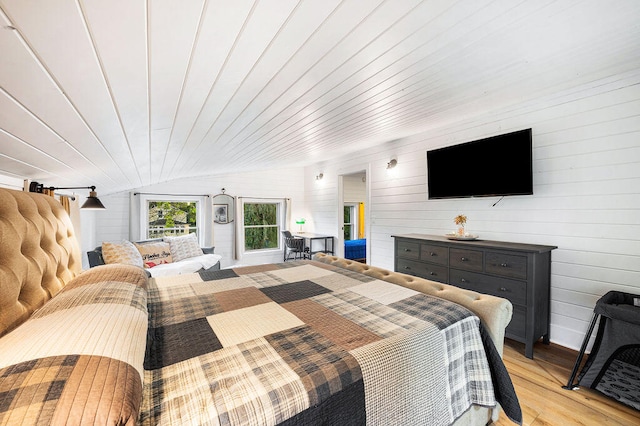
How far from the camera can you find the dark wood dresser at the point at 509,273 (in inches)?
89.2

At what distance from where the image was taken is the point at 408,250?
3.34 m

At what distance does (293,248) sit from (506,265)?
4115mm

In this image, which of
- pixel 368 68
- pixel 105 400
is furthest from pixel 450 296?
pixel 105 400

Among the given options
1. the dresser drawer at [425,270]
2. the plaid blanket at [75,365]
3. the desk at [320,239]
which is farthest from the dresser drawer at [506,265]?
the desk at [320,239]

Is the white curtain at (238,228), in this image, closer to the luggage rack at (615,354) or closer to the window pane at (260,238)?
the window pane at (260,238)

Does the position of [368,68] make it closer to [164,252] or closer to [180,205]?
[164,252]

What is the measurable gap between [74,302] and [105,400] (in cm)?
67

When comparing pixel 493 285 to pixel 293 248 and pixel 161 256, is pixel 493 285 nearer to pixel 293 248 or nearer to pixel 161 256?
pixel 293 248

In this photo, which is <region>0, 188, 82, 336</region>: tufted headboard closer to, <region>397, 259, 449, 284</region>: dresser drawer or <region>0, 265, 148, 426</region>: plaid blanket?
<region>0, 265, 148, 426</region>: plaid blanket

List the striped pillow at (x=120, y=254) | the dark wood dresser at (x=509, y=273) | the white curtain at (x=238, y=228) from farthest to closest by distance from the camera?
the white curtain at (x=238, y=228) < the striped pillow at (x=120, y=254) < the dark wood dresser at (x=509, y=273)

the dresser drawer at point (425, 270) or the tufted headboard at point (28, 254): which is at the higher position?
the tufted headboard at point (28, 254)

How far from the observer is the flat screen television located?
2.55 m

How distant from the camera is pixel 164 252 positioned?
396 cm

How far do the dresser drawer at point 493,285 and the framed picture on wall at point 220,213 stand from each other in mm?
4506
